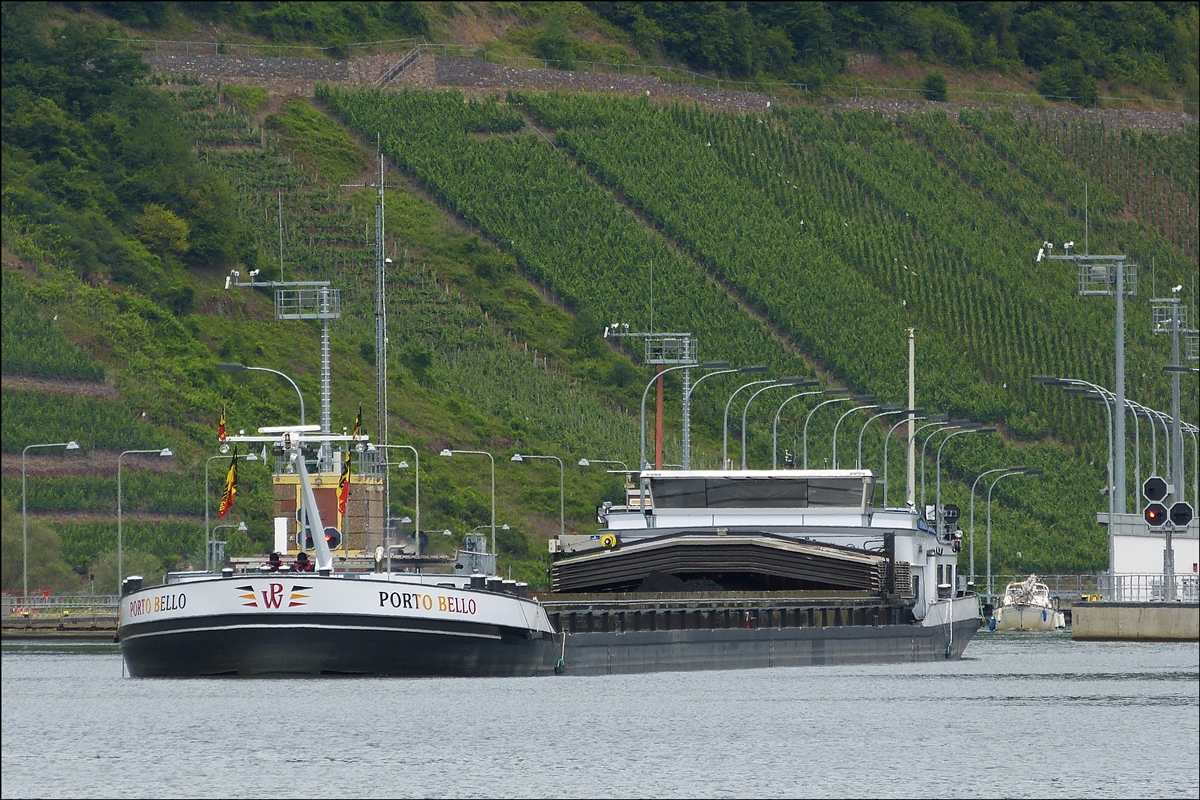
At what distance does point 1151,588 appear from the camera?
76.6 m

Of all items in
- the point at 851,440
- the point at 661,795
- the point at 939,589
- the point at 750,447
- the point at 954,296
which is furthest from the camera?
the point at 954,296

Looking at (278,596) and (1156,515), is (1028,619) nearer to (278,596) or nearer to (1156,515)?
(278,596)

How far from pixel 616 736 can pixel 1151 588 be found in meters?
31.8

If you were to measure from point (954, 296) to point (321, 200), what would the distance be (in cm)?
4982

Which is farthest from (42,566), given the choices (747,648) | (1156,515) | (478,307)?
(478,307)

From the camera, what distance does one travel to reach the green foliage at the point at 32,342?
66688 millimetres

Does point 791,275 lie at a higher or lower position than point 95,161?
lower

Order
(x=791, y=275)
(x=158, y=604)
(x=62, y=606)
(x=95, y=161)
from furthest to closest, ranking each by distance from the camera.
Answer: (x=791, y=275) < (x=95, y=161) < (x=62, y=606) < (x=158, y=604)

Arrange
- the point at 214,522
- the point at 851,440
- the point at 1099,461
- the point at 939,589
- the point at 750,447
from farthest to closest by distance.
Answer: the point at 1099,461 → the point at 851,440 → the point at 750,447 → the point at 214,522 → the point at 939,589

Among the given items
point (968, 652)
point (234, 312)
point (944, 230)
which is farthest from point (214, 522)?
point (944, 230)

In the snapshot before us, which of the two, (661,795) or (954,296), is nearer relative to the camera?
(661,795)

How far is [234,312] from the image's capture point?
151 m

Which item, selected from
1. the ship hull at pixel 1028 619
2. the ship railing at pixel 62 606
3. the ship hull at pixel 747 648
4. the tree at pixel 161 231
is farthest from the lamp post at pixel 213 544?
the tree at pixel 161 231

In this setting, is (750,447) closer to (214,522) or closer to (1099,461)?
(1099,461)
